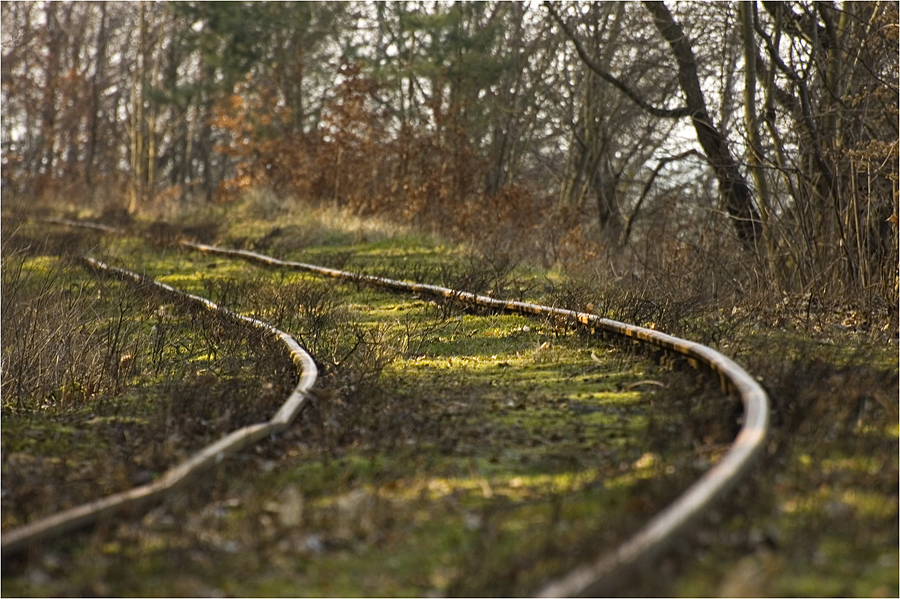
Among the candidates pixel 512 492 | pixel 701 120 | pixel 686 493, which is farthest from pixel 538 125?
pixel 686 493

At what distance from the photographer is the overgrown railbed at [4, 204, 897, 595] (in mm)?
3457

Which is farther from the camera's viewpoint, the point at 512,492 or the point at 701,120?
the point at 701,120

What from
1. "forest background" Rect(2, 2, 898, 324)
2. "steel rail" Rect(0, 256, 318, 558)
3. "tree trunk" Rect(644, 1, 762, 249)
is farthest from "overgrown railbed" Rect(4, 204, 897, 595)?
"tree trunk" Rect(644, 1, 762, 249)

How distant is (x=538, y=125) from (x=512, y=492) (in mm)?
25756

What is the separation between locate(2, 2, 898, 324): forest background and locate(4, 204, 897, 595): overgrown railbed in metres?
3.56

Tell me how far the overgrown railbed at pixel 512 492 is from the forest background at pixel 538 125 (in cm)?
356

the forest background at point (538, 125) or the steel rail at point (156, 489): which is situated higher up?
the forest background at point (538, 125)

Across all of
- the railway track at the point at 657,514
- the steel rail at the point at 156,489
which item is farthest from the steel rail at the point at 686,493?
the steel rail at the point at 156,489

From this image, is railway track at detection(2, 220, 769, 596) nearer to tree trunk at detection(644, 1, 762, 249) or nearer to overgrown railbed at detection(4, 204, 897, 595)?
overgrown railbed at detection(4, 204, 897, 595)

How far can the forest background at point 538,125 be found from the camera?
1080cm

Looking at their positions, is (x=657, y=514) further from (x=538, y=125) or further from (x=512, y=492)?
(x=538, y=125)

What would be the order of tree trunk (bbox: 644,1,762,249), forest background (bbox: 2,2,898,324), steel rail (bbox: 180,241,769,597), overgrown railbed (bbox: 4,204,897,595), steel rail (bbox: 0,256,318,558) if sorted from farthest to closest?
tree trunk (bbox: 644,1,762,249)
forest background (bbox: 2,2,898,324)
steel rail (bbox: 0,256,318,558)
overgrown railbed (bbox: 4,204,897,595)
steel rail (bbox: 180,241,769,597)

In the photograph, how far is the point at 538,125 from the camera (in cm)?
2923

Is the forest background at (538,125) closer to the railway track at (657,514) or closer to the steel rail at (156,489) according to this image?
the railway track at (657,514)
